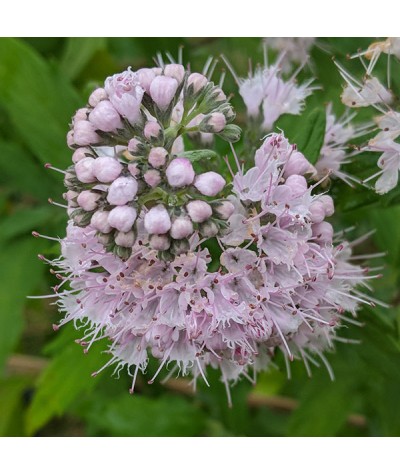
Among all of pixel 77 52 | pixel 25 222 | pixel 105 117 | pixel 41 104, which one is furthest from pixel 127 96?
pixel 77 52

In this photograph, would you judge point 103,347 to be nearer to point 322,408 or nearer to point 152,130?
point 152,130

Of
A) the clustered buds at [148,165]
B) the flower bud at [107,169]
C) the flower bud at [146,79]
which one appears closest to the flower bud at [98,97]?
the clustered buds at [148,165]

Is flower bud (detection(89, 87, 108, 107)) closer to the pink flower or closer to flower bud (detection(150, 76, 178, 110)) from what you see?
the pink flower

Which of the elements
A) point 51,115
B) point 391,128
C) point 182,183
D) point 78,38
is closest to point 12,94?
Answer: point 51,115

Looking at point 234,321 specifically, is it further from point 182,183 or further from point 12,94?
point 12,94

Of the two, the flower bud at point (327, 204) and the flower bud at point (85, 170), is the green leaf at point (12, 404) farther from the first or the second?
the flower bud at point (327, 204)

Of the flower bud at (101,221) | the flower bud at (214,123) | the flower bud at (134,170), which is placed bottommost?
the flower bud at (101,221)

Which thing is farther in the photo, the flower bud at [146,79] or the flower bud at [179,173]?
the flower bud at [146,79]
